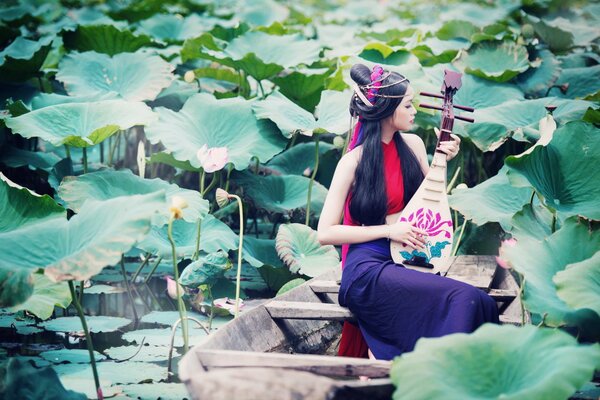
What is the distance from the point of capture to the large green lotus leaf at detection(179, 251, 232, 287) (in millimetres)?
3248

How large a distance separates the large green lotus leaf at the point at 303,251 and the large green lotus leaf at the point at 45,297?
1122mm

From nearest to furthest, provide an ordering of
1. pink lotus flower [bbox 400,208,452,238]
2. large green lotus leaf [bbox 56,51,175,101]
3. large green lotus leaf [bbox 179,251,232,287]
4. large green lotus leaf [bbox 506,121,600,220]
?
pink lotus flower [bbox 400,208,452,238] < large green lotus leaf [bbox 506,121,600,220] < large green lotus leaf [bbox 179,251,232,287] < large green lotus leaf [bbox 56,51,175,101]

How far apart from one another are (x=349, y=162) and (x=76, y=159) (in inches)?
142

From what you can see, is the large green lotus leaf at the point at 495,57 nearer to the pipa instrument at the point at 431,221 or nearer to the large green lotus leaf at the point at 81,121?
the large green lotus leaf at the point at 81,121

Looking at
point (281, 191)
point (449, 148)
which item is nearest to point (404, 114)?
point (449, 148)

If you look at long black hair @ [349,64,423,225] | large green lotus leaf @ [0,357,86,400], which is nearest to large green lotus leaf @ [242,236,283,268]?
long black hair @ [349,64,423,225]

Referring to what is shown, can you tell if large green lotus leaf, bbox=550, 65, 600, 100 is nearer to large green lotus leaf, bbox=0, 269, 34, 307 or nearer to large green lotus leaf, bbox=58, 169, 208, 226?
large green lotus leaf, bbox=58, 169, 208, 226

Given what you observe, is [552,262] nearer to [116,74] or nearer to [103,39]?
[116,74]

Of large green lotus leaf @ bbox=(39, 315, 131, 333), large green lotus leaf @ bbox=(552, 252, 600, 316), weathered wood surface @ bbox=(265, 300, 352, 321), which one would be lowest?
large green lotus leaf @ bbox=(39, 315, 131, 333)

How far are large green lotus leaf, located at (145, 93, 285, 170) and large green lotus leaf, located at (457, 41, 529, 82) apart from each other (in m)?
1.55

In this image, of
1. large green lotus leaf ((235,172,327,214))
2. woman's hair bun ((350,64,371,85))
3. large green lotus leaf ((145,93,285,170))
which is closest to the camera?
woman's hair bun ((350,64,371,85))

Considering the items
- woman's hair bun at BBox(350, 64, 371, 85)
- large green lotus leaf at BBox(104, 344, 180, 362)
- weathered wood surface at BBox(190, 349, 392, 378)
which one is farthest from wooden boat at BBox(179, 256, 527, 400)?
woman's hair bun at BBox(350, 64, 371, 85)

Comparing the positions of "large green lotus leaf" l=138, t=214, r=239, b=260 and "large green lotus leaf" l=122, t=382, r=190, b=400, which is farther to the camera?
"large green lotus leaf" l=138, t=214, r=239, b=260

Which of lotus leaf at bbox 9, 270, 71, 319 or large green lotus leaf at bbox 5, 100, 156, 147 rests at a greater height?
large green lotus leaf at bbox 5, 100, 156, 147
